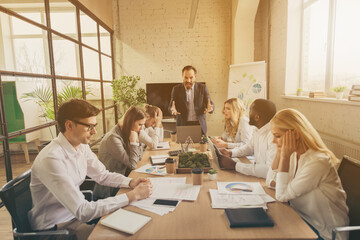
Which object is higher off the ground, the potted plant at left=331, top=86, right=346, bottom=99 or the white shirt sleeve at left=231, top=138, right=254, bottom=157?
the potted plant at left=331, top=86, right=346, bottom=99

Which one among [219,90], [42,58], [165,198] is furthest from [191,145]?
[219,90]

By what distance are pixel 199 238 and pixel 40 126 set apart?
2.32 metres

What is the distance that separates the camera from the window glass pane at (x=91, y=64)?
14.1 ft

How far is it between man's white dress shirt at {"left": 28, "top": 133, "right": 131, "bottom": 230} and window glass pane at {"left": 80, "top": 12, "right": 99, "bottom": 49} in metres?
3.33

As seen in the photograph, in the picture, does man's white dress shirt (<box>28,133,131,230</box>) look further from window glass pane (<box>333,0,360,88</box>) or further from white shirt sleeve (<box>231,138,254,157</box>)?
window glass pane (<box>333,0,360,88</box>)

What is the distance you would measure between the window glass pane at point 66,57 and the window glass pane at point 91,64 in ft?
1.18

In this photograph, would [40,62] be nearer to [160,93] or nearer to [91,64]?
[91,64]

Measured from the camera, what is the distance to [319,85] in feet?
11.0

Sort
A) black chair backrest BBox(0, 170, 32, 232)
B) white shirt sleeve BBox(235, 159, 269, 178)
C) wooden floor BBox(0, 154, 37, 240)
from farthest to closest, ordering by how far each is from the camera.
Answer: wooden floor BBox(0, 154, 37, 240), white shirt sleeve BBox(235, 159, 269, 178), black chair backrest BBox(0, 170, 32, 232)

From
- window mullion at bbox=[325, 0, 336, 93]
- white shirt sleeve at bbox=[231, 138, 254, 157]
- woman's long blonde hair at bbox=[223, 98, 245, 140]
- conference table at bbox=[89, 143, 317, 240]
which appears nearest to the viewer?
conference table at bbox=[89, 143, 317, 240]

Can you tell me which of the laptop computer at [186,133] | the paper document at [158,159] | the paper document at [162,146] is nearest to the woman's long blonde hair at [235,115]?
the laptop computer at [186,133]

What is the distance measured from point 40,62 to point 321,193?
2926 millimetres

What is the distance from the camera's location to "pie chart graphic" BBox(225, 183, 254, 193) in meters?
1.48

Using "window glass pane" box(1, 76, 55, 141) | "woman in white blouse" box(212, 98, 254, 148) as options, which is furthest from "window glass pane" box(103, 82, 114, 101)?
"woman in white blouse" box(212, 98, 254, 148)
